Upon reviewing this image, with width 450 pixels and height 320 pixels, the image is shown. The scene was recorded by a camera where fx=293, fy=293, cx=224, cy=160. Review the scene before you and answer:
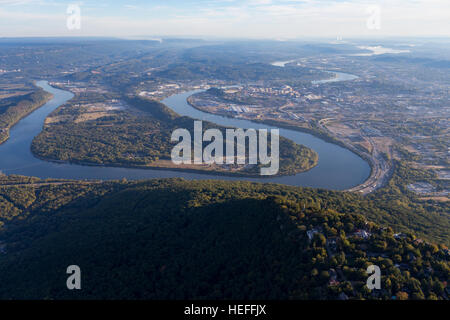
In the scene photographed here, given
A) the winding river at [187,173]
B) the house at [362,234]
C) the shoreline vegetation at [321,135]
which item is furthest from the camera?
the shoreline vegetation at [321,135]

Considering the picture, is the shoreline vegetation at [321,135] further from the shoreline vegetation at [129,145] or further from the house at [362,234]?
the house at [362,234]

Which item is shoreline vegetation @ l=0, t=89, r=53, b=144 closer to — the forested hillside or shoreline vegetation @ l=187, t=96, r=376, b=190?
the forested hillside

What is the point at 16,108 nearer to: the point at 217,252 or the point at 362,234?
the point at 217,252

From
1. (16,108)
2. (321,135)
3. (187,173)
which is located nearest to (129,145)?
(187,173)

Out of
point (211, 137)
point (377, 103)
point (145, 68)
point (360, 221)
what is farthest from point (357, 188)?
point (145, 68)

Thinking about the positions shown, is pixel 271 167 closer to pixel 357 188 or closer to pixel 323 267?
pixel 357 188

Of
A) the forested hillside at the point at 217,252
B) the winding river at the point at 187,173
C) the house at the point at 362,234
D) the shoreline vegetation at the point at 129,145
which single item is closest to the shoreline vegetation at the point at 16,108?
the winding river at the point at 187,173
